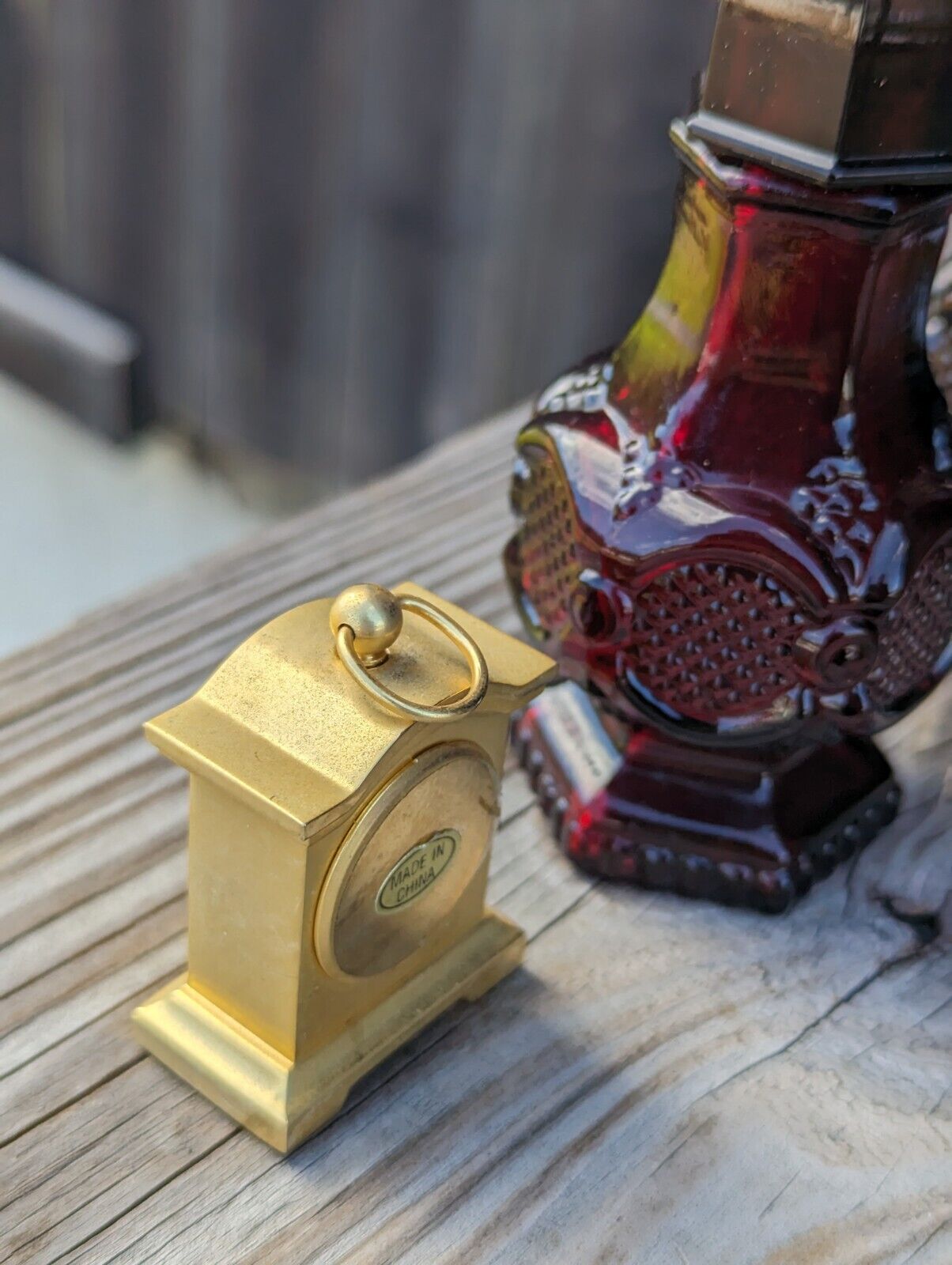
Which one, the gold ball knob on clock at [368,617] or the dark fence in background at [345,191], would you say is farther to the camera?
the dark fence in background at [345,191]

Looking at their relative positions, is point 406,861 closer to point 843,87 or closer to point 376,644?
point 376,644

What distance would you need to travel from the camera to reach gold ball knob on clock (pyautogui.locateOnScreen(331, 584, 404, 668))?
527 mm

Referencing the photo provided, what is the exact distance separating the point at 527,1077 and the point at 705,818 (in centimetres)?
17

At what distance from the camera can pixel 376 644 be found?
0.53m

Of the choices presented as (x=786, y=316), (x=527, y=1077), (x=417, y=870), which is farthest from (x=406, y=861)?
(x=786, y=316)

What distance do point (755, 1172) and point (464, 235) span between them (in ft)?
3.76

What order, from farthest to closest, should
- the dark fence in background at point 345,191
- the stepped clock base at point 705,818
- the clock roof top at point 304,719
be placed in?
the dark fence in background at point 345,191 < the stepped clock base at point 705,818 < the clock roof top at point 304,719

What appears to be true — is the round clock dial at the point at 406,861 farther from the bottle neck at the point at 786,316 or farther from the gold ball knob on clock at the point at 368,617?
the bottle neck at the point at 786,316

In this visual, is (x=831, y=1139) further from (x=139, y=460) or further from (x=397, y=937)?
(x=139, y=460)

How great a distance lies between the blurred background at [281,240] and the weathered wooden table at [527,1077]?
30.6 inches

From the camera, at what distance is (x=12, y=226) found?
201 centimetres

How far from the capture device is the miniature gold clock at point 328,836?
521mm

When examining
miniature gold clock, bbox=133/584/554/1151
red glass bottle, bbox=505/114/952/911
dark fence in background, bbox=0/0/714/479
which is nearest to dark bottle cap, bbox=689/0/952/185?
red glass bottle, bbox=505/114/952/911

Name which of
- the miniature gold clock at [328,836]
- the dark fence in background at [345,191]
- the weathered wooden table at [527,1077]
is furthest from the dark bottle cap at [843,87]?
the dark fence in background at [345,191]
